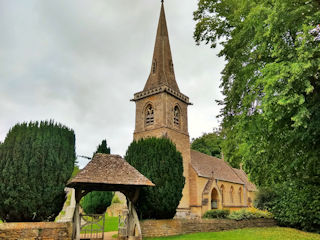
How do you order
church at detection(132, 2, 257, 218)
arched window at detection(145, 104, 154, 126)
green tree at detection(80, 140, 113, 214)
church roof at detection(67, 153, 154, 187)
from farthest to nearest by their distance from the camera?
1. arched window at detection(145, 104, 154, 126)
2. church at detection(132, 2, 257, 218)
3. green tree at detection(80, 140, 113, 214)
4. church roof at detection(67, 153, 154, 187)

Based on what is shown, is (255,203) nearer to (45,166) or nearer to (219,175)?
(219,175)

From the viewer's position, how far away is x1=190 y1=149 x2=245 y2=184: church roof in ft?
95.9

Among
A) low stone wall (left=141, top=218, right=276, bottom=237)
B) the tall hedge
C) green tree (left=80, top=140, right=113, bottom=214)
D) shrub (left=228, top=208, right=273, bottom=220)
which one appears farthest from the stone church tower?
the tall hedge

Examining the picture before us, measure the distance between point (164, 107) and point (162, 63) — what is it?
20.8 ft

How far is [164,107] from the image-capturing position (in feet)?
88.7

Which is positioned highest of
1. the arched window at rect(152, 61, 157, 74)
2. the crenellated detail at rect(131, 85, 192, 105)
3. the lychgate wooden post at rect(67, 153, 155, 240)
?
the arched window at rect(152, 61, 157, 74)

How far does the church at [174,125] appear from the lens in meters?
26.5

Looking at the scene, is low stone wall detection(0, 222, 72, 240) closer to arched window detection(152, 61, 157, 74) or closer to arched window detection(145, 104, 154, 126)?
arched window detection(145, 104, 154, 126)

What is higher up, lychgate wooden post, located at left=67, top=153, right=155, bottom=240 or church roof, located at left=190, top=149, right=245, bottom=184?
church roof, located at left=190, top=149, right=245, bottom=184

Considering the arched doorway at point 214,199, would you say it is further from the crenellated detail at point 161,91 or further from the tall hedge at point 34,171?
the tall hedge at point 34,171

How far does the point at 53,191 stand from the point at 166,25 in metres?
27.4

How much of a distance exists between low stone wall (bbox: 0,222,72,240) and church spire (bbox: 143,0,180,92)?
66.3 ft

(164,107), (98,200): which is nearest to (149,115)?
(164,107)

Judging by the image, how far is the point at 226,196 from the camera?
32469 millimetres
